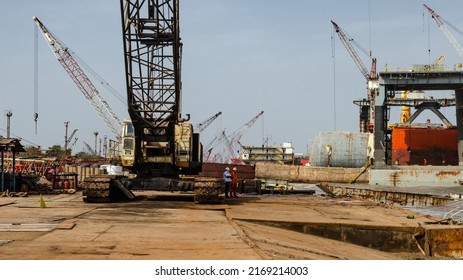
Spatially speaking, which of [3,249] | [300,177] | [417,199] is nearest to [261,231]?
[3,249]

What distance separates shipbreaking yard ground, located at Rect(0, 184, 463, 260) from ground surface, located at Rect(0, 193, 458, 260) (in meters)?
0.02

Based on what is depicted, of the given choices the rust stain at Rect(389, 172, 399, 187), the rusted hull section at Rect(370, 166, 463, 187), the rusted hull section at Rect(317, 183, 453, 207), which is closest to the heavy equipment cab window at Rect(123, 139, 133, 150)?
the rusted hull section at Rect(317, 183, 453, 207)

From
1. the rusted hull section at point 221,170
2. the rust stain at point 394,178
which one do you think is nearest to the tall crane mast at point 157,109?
the rusted hull section at point 221,170

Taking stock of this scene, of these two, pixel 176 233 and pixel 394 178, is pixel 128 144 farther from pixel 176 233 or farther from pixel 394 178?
pixel 394 178

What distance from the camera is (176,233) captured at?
48.8 ft

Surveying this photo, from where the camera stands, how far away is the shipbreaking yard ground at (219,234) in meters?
11.8

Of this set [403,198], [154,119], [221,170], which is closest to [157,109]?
[154,119]

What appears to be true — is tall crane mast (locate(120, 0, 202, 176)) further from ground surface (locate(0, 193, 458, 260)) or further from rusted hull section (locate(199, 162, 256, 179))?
rusted hull section (locate(199, 162, 256, 179))

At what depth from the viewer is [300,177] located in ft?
270

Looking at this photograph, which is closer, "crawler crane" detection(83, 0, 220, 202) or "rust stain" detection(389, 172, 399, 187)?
"crawler crane" detection(83, 0, 220, 202)

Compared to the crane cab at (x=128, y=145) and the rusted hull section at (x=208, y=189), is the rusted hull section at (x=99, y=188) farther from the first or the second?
the rusted hull section at (x=208, y=189)

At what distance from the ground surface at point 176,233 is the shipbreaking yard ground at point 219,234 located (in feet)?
0.06

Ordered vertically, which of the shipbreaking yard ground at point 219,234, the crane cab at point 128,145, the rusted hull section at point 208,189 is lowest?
the shipbreaking yard ground at point 219,234

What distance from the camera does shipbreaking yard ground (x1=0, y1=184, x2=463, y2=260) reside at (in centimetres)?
1177
